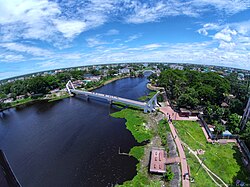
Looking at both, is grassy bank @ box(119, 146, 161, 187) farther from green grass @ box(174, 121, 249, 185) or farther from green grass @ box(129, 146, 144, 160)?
green grass @ box(174, 121, 249, 185)

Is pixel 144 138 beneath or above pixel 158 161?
beneath

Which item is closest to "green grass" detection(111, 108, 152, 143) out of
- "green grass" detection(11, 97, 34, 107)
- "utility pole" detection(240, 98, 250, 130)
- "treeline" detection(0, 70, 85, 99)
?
"utility pole" detection(240, 98, 250, 130)

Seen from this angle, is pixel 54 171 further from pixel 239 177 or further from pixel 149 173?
pixel 239 177

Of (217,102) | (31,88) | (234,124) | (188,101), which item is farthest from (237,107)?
A: (31,88)

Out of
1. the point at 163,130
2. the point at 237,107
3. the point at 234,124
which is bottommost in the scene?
the point at 163,130

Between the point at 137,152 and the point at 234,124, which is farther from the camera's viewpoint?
the point at 234,124

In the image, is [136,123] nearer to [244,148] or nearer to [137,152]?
[137,152]
